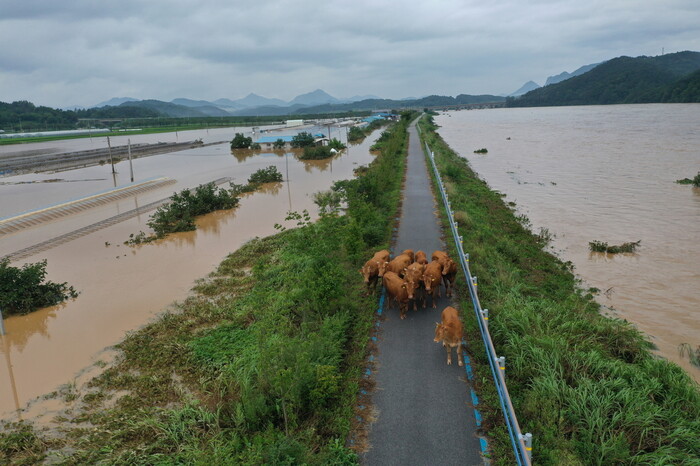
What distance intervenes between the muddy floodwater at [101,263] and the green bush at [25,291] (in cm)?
43

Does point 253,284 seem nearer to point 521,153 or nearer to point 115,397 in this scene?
point 115,397

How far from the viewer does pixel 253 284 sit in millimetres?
14828

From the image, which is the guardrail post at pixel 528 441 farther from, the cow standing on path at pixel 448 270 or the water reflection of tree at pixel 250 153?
the water reflection of tree at pixel 250 153

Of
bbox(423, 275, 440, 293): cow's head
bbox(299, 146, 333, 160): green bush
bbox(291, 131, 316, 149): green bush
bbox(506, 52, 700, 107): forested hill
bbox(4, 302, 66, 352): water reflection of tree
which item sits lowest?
bbox(4, 302, 66, 352): water reflection of tree

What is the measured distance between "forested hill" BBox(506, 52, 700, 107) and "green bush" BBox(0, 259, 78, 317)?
140509mm

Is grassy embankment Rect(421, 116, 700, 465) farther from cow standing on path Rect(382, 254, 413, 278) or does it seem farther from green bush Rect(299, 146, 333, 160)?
green bush Rect(299, 146, 333, 160)

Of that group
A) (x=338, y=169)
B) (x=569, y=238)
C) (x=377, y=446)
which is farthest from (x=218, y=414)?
(x=338, y=169)

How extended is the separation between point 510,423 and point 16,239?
26.5 meters

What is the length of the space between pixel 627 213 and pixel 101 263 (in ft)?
87.4

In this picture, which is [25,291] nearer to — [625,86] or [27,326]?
[27,326]

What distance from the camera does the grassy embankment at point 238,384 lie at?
22.1 ft

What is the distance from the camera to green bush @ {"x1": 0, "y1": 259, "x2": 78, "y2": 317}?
13727 millimetres

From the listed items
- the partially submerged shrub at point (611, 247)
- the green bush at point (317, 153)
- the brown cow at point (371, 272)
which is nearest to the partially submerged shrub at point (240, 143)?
the green bush at point (317, 153)

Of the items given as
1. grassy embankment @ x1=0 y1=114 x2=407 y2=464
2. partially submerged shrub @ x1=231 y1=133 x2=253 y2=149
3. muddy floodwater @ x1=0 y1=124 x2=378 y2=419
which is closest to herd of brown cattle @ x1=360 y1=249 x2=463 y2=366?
grassy embankment @ x1=0 y1=114 x2=407 y2=464
